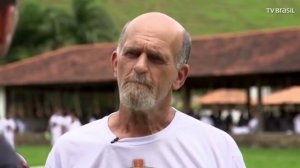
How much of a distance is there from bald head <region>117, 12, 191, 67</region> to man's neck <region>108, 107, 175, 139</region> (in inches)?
7.6

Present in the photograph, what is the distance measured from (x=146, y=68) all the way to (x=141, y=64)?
0.02 metres

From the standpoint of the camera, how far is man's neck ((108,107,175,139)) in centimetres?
262

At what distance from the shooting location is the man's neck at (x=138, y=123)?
2.62m

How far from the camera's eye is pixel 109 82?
35.2m

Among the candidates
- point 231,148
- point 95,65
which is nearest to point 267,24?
point 95,65

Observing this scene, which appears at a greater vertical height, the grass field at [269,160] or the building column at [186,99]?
the grass field at [269,160]

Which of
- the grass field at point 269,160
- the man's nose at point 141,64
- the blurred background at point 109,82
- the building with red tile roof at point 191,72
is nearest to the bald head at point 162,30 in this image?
the man's nose at point 141,64

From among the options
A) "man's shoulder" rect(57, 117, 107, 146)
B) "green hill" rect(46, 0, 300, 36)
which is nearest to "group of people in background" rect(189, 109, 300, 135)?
"man's shoulder" rect(57, 117, 107, 146)

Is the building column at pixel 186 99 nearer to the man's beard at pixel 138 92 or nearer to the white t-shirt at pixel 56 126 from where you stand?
the white t-shirt at pixel 56 126

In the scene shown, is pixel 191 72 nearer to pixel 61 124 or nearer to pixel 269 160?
pixel 61 124

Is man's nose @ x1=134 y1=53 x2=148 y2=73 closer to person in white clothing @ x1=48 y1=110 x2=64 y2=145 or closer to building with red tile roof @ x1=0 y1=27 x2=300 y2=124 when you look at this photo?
person in white clothing @ x1=48 y1=110 x2=64 y2=145

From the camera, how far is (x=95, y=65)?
1355 inches

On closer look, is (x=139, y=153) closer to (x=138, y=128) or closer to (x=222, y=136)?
(x=138, y=128)

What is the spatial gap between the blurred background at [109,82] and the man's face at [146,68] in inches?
606
